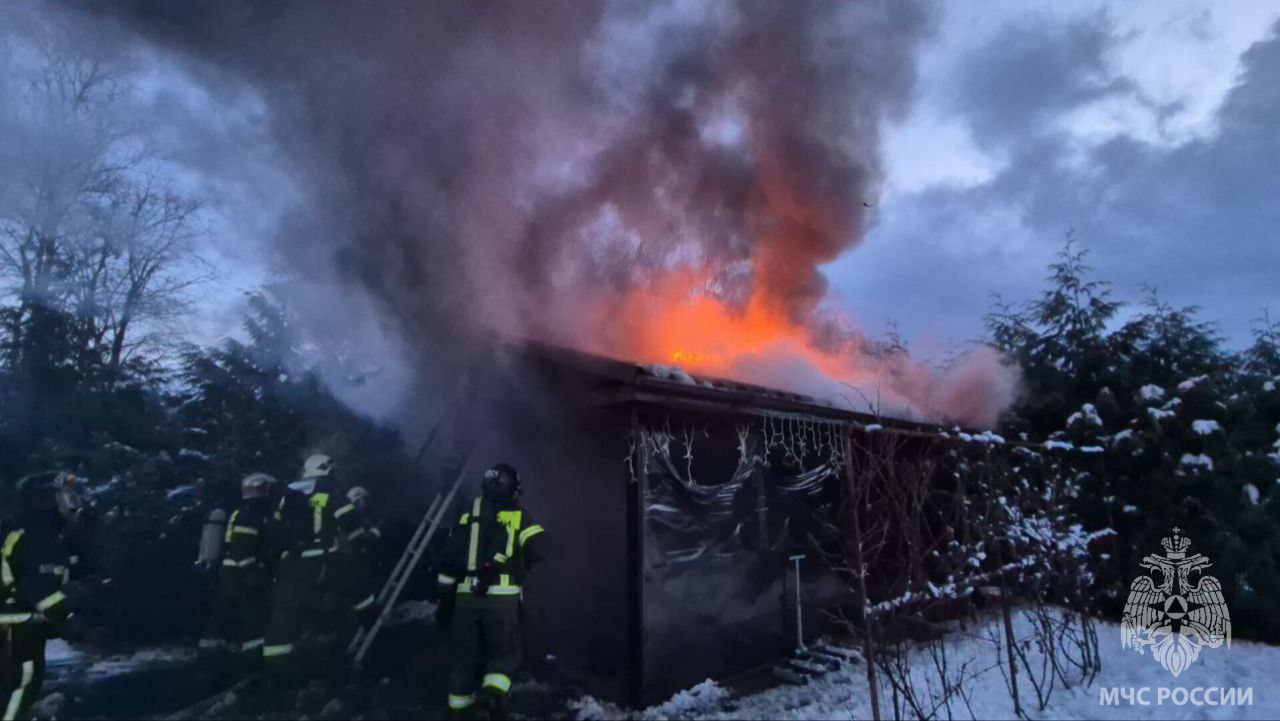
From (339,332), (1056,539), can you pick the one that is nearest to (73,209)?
(339,332)

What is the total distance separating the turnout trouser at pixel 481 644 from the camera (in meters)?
5.32

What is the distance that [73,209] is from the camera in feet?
34.2

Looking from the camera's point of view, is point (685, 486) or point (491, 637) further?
point (685, 486)

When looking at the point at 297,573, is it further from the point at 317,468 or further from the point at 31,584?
the point at 31,584

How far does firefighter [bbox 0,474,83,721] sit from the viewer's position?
445 centimetres

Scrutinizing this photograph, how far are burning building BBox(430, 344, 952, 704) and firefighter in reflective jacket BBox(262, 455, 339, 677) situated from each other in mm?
2184

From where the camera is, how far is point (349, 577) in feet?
26.2

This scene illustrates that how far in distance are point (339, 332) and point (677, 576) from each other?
7819 millimetres

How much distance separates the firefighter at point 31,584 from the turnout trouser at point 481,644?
286 centimetres

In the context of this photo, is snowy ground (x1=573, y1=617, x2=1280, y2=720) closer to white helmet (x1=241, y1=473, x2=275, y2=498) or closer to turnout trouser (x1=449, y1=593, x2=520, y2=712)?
turnout trouser (x1=449, y1=593, x2=520, y2=712)

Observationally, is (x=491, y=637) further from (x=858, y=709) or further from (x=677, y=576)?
(x=858, y=709)

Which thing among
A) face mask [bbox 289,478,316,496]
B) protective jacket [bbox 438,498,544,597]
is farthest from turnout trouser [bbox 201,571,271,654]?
protective jacket [bbox 438,498,544,597]

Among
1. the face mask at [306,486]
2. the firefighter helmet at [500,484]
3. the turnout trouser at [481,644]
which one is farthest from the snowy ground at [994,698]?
the face mask at [306,486]

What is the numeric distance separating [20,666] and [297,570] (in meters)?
2.38
